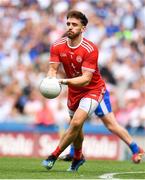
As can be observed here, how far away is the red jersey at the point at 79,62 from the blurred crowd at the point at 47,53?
6.32 meters

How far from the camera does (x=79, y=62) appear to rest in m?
9.39

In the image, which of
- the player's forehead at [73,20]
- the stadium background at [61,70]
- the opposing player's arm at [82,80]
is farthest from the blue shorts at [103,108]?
the stadium background at [61,70]

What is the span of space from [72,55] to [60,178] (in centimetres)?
181

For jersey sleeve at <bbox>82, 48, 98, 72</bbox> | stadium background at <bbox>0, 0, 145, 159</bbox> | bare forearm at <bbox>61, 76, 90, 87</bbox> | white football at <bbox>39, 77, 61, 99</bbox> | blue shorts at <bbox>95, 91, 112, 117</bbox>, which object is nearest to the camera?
white football at <bbox>39, 77, 61, 99</bbox>

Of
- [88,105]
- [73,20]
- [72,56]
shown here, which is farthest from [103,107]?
[73,20]

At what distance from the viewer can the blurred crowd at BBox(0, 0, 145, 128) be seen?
16828 mm

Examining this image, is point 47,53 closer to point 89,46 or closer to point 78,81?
point 89,46

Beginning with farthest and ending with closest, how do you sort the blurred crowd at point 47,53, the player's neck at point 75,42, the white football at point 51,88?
the blurred crowd at point 47,53
the player's neck at point 75,42
the white football at point 51,88

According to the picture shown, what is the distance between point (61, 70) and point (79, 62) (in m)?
8.81

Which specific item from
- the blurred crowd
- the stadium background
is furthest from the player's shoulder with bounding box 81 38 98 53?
the blurred crowd

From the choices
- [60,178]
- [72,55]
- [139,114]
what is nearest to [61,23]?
[139,114]

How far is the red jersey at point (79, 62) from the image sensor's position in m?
9.34

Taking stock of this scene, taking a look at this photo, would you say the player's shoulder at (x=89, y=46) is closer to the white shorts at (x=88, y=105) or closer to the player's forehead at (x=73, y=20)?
the player's forehead at (x=73, y=20)

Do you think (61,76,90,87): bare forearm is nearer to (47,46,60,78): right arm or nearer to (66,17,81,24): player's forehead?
(47,46,60,78): right arm
